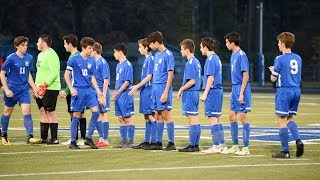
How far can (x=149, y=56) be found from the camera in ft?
67.5

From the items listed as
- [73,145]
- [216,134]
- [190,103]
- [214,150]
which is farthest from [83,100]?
[214,150]

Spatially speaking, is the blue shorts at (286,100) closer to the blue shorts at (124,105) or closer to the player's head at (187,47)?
the player's head at (187,47)

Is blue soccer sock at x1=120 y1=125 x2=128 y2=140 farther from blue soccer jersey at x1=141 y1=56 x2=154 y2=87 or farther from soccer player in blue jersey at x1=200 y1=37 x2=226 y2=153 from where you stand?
soccer player in blue jersey at x1=200 y1=37 x2=226 y2=153

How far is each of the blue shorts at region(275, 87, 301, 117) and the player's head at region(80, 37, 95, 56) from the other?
399 cm

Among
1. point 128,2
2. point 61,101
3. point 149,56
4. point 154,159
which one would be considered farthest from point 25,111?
point 128,2

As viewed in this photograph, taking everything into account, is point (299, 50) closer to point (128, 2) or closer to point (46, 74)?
point (128, 2)

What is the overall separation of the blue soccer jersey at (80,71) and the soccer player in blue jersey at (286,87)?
3.79m

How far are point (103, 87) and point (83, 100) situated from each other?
88cm

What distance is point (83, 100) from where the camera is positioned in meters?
20.1

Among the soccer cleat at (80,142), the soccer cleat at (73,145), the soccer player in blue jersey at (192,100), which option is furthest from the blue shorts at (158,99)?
the soccer cleat at (80,142)

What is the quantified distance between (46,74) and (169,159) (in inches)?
167

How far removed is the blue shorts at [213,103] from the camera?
62.8 feet

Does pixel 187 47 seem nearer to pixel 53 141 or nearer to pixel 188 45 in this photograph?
pixel 188 45

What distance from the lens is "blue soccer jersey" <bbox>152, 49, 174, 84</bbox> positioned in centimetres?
1977
